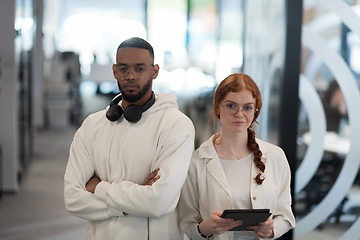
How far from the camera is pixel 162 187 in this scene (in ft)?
4.83

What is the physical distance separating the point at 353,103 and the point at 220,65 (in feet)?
11.6

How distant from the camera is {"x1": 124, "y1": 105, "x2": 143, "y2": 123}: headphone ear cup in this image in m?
1.60

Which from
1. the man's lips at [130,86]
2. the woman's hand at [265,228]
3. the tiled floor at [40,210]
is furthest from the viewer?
the tiled floor at [40,210]

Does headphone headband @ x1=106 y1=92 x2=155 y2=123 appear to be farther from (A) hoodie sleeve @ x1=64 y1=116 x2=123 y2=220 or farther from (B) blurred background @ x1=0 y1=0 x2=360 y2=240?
(B) blurred background @ x1=0 y1=0 x2=360 y2=240

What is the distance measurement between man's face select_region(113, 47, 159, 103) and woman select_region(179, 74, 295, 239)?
31 cm

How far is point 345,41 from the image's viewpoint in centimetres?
285

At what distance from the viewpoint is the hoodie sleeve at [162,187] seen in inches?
58.0

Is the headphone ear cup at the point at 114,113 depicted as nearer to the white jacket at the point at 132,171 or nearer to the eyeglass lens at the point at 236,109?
the white jacket at the point at 132,171

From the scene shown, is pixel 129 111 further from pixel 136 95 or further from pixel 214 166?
pixel 214 166

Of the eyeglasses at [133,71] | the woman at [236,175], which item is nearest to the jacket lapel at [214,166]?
the woman at [236,175]

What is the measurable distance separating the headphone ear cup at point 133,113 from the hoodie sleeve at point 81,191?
247mm

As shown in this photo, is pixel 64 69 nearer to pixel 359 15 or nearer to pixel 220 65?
pixel 220 65

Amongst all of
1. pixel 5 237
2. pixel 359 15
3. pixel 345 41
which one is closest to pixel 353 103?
pixel 345 41

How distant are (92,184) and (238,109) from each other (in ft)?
2.29
